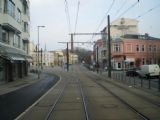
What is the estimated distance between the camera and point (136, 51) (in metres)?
95.2

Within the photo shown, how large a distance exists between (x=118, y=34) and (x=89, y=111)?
9742 cm

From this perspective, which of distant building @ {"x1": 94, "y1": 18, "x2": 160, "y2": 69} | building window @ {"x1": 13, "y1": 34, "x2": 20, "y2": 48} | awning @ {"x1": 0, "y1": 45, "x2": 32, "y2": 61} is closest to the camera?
awning @ {"x1": 0, "y1": 45, "x2": 32, "y2": 61}

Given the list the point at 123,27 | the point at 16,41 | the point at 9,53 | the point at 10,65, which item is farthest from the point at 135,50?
the point at 9,53

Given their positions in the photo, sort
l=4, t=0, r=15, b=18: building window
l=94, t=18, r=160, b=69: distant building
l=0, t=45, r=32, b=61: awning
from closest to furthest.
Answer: l=0, t=45, r=32, b=61: awning, l=4, t=0, r=15, b=18: building window, l=94, t=18, r=160, b=69: distant building

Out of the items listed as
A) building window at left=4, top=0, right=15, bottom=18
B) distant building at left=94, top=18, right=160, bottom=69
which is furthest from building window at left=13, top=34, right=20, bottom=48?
distant building at left=94, top=18, right=160, bottom=69

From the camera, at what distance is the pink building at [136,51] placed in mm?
94562

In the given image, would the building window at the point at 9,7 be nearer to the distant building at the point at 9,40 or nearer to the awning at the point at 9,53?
the distant building at the point at 9,40

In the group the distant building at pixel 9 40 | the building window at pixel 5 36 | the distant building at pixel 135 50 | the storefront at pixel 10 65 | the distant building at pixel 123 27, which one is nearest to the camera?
the storefront at pixel 10 65

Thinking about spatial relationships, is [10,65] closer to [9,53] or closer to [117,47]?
[9,53]

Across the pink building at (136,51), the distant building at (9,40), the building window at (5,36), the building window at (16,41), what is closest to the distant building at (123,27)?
the pink building at (136,51)

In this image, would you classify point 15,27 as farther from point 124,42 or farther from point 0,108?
point 124,42

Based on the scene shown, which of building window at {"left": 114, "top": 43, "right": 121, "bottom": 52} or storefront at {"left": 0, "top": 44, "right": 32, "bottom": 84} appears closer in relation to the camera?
storefront at {"left": 0, "top": 44, "right": 32, "bottom": 84}

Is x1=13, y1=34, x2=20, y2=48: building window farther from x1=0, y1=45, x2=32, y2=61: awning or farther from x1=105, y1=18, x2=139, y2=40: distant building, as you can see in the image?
x1=105, y1=18, x2=139, y2=40: distant building

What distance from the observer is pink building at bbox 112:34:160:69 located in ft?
310
